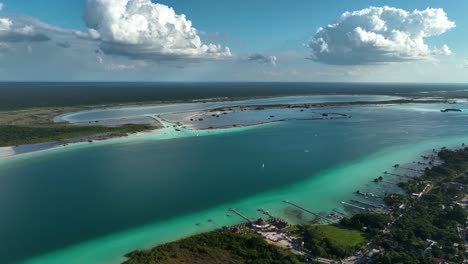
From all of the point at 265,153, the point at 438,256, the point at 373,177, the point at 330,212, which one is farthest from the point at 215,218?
the point at 265,153

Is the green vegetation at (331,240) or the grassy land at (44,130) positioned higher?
the grassy land at (44,130)

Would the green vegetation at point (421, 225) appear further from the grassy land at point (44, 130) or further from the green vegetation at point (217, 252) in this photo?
the grassy land at point (44, 130)

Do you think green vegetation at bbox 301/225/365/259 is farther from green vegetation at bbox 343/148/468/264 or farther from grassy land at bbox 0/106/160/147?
grassy land at bbox 0/106/160/147

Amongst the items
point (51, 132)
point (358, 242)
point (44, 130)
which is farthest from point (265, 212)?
point (44, 130)

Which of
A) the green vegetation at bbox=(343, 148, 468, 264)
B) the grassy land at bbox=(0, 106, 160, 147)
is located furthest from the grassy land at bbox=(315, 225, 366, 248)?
the grassy land at bbox=(0, 106, 160, 147)

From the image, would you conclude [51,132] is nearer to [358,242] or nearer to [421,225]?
[358,242]

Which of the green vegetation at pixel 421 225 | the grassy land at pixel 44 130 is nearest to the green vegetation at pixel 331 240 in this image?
the green vegetation at pixel 421 225
